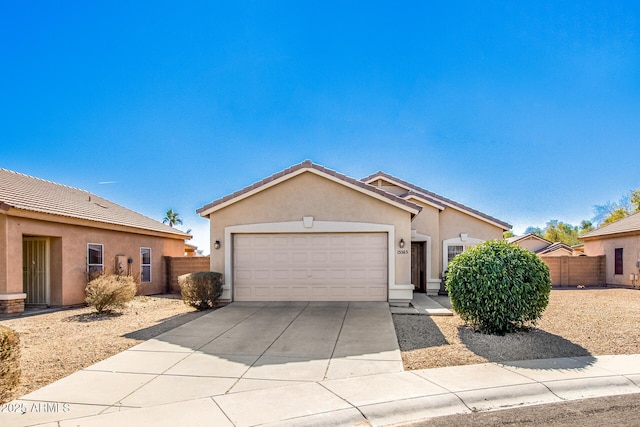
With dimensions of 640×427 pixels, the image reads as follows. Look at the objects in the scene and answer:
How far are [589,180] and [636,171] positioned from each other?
579 centimetres

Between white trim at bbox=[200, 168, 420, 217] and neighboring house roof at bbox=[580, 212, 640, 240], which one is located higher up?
white trim at bbox=[200, 168, 420, 217]

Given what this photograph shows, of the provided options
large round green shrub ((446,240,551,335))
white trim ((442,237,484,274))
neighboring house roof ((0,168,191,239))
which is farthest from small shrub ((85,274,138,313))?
white trim ((442,237,484,274))

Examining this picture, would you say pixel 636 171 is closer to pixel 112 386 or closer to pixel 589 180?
pixel 589 180

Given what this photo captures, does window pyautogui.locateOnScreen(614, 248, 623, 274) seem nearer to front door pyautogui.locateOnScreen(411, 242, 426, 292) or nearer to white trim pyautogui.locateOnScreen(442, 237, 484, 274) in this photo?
white trim pyautogui.locateOnScreen(442, 237, 484, 274)

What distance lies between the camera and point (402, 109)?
1623 centimetres

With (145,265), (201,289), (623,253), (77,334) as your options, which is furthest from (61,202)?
(623,253)

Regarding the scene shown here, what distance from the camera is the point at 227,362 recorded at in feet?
21.6

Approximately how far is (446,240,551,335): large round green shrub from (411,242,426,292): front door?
919 centimetres

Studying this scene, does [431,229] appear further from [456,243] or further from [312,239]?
[312,239]

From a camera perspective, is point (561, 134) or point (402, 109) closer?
point (402, 109)

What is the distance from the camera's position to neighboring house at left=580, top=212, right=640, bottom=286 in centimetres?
1948

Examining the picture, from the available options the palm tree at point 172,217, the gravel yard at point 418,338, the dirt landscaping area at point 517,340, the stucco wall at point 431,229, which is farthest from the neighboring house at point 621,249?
the palm tree at point 172,217

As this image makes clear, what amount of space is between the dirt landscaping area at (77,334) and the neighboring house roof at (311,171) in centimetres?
364

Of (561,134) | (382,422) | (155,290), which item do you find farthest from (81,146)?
(561,134)
